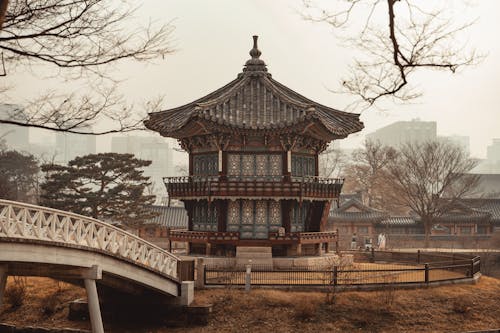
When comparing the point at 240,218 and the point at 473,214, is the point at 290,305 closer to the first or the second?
the point at 240,218

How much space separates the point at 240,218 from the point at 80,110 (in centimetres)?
2052

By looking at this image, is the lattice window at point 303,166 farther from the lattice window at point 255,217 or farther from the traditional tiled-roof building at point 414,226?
the traditional tiled-roof building at point 414,226

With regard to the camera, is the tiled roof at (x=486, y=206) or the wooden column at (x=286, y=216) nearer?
the wooden column at (x=286, y=216)

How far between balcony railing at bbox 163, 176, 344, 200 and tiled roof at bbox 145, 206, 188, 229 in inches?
863

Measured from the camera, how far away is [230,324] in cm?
2645

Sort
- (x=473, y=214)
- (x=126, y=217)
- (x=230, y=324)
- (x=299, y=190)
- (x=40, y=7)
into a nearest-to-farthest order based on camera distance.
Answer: (x=40, y=7) → (x=230, y=324) → (x=299, y=190) → (x=126, y=217) → (x=473, y=214)

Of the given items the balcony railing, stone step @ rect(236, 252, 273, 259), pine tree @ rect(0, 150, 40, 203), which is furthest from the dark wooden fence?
pine tree @ rect(0, 150, 40, 203)

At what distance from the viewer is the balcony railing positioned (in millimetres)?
34719

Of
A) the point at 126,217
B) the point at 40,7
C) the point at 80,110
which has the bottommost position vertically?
the point at 126,217

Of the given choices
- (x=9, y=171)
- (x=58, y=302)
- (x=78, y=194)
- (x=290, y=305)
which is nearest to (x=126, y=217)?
(x=78, y=194)

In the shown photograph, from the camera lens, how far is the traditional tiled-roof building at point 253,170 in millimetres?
34906

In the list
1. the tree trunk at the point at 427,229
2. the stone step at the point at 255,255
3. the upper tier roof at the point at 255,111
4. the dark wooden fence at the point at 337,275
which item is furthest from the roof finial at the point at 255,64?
the tree trunk at the point at 427,229

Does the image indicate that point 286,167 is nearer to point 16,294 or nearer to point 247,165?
point 247,165

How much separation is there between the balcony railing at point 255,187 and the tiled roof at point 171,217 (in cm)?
2192
